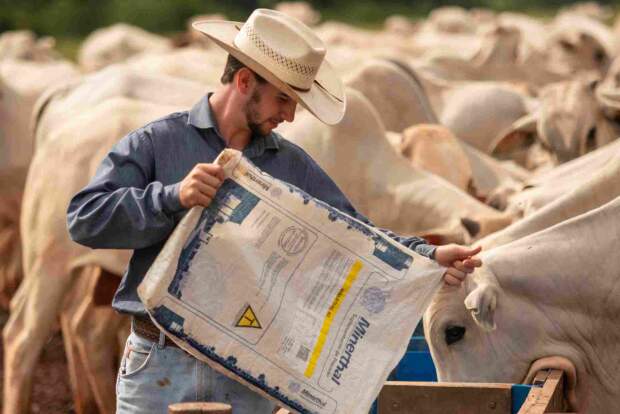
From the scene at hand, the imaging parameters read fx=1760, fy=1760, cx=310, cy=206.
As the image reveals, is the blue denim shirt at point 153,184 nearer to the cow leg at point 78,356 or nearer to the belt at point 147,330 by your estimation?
the belt at point 147,330

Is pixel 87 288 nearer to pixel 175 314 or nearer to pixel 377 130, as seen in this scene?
pixel 377 130

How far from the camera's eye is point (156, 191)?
14.8 ft

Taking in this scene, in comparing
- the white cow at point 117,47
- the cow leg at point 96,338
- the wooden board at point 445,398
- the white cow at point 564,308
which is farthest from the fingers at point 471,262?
the white cow at point 117,47

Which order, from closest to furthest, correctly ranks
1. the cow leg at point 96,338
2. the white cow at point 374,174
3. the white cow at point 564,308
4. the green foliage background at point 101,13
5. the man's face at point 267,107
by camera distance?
the man's face at point 267,107
the white cow at point 564,308
the white cow at point 374,174
the cow leg at point 96,338
the green foliage background at point 101,13

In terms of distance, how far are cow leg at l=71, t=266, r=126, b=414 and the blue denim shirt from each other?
4245 mm

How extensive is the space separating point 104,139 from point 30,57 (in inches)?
499

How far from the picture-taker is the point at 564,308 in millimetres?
5258

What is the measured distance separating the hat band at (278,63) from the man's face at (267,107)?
2.0 inches

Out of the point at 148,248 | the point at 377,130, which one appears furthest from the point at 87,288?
the point at 148,248

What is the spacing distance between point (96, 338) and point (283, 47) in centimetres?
491

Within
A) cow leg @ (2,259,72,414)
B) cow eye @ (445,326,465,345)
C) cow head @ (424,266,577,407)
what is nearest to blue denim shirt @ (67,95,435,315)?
cow head @ (424,266,577,407)

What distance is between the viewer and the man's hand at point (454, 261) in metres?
4.68

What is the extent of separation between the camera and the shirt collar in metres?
4.82

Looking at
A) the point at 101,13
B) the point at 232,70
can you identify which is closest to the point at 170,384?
the point at 232,70
